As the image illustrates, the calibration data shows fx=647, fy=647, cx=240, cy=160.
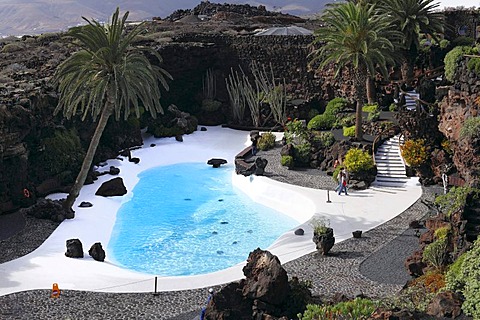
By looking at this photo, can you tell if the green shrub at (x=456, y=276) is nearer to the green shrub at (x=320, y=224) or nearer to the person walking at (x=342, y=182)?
the green shrub at (x=320, y=224)

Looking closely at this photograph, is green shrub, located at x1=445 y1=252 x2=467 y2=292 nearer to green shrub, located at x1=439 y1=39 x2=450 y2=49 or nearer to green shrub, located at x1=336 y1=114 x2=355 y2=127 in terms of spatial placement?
green shrub, located at x1=336 y1=114 x2=355 y2=127

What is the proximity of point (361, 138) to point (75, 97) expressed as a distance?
14.4 meters

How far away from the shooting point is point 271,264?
15734 millimetres

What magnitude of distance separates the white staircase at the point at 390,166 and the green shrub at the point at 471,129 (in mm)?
6899

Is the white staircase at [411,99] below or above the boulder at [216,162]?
above

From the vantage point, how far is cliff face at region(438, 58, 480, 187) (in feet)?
72.4

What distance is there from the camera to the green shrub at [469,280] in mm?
13523

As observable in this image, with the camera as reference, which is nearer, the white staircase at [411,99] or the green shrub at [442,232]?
the green shrub at [442,232]

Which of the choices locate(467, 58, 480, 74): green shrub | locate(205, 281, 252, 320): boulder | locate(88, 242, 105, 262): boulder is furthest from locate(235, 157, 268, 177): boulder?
locate(205, 281, 252, 320): boulder

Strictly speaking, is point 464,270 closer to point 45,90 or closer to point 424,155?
point 424,155

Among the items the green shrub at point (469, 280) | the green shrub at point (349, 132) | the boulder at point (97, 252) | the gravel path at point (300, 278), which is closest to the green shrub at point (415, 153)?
the green shrub at point (349, 132)

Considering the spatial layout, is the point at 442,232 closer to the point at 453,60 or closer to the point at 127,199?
the point at 453,60

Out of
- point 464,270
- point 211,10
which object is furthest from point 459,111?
point 211,10

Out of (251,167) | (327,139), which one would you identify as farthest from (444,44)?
(251,167)
